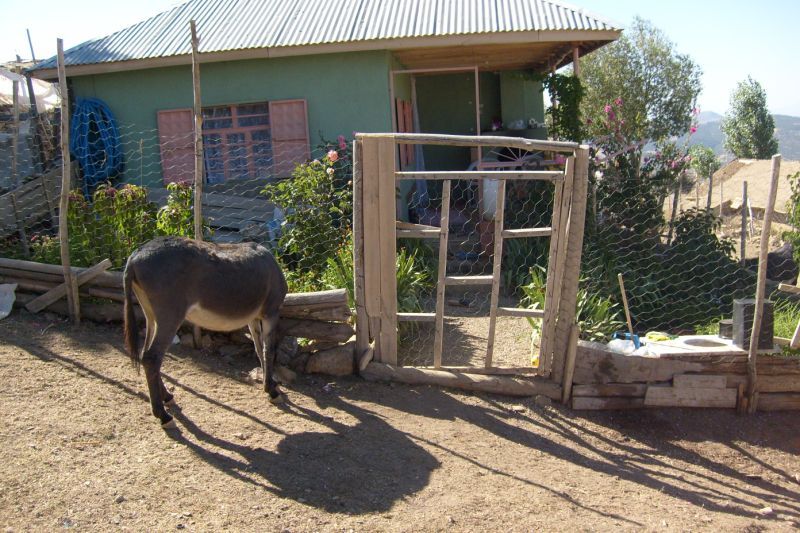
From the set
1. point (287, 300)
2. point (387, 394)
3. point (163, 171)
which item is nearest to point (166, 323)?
point (287, 300)

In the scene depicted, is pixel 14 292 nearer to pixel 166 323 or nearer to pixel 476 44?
pixel 166 323

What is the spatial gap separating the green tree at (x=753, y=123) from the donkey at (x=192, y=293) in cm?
2586

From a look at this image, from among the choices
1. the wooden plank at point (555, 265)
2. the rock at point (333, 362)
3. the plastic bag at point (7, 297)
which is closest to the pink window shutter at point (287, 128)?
the plastic bag at point (7, 297)

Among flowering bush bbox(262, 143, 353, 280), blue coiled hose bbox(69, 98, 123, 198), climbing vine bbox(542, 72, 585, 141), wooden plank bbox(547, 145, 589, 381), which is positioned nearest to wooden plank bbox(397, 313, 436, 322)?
wooden plank bbox(547, 145, 589, 381)

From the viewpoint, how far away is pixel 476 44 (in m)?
10.4

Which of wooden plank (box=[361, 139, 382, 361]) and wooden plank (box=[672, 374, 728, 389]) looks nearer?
wooden plank (box=[361, 139, 382, 361])

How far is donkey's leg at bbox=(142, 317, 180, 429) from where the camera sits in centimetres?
464

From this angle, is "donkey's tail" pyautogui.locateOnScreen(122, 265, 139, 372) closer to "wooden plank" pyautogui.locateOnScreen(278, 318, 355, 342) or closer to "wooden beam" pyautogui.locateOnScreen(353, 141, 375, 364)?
"wooden plank" pyautogui.locateOnScreen(278, 318, 355, 342)

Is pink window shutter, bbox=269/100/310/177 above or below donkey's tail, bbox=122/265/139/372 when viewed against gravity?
above

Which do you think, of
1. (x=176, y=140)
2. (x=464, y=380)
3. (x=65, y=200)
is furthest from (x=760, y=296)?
(x=176, y=140)

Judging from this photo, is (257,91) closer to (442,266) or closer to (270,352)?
(442,266)

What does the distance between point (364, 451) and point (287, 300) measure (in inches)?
66.5

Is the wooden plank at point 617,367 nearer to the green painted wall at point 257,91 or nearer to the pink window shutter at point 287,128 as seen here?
the green painted wall at point 257,91

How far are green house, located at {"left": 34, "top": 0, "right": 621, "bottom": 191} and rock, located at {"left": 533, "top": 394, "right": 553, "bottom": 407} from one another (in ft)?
20.0
